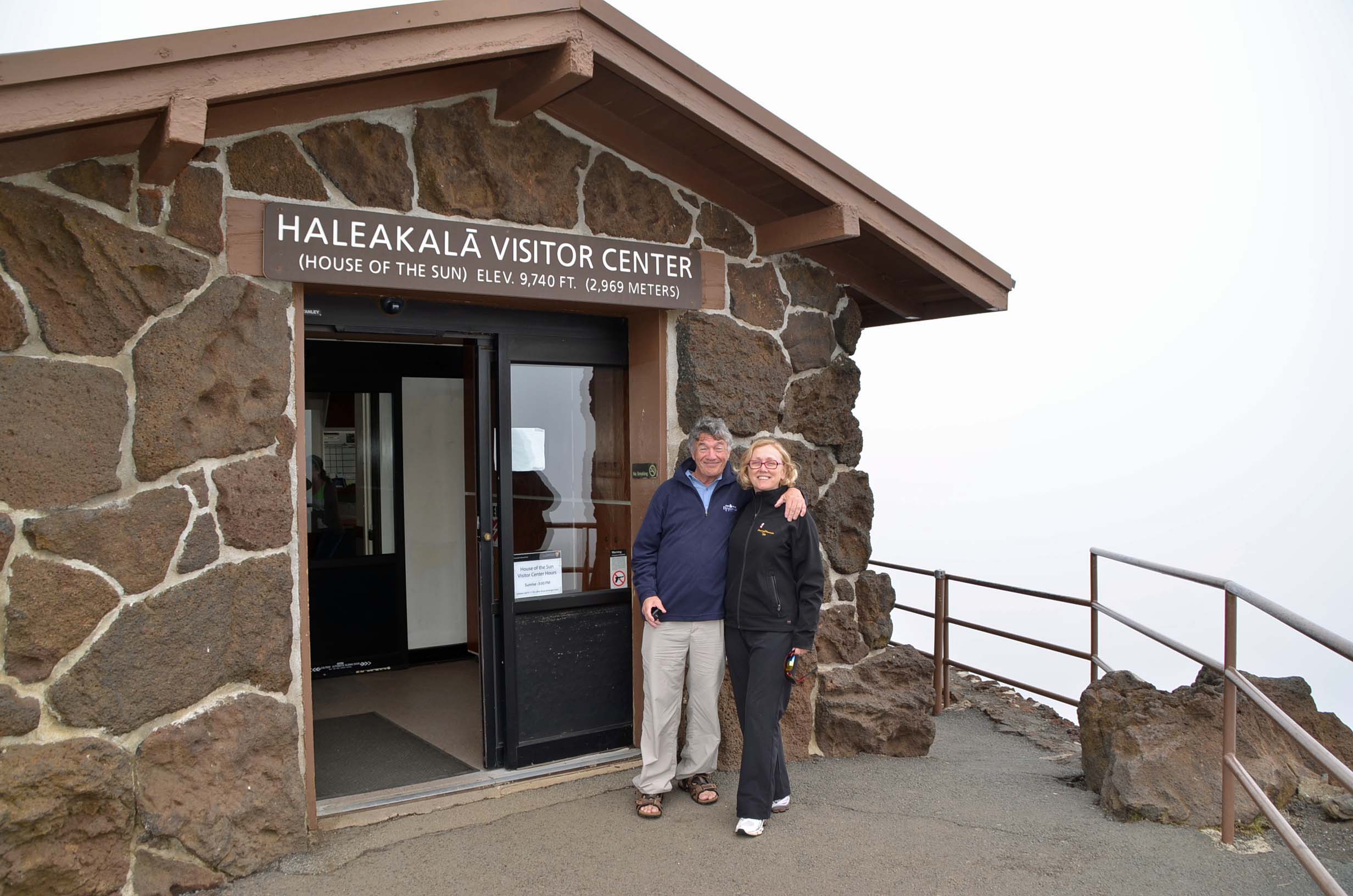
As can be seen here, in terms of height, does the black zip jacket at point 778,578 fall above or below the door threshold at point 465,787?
above

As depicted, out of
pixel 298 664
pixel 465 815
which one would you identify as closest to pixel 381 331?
pixel 298 664

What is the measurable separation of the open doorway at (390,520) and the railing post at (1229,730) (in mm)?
4434

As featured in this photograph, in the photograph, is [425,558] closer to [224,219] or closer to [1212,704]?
[224,219]

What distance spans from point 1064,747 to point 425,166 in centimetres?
490

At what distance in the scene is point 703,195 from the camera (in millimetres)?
5418

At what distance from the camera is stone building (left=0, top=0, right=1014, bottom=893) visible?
3682 millimetres

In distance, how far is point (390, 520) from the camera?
782 cm

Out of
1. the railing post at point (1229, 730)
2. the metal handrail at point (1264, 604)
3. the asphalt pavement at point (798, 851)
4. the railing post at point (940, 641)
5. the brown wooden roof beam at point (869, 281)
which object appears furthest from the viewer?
the railing post at point (940, 641)

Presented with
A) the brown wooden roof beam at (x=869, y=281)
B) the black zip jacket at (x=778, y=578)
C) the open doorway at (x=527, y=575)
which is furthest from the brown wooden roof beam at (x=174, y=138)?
the brown wooden roof beam at (x=869, y=281)

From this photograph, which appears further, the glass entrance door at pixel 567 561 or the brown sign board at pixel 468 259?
the glass entrance door at pixel 567 561

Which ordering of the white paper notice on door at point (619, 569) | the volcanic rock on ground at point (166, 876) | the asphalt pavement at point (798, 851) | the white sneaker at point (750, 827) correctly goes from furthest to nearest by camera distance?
the white paper notice on door at point (619, 569)
the white sneaker at point (750, 827)
the asphalt pavement at point (798, 851)
the volcanic rock on ground at point (166, 876)

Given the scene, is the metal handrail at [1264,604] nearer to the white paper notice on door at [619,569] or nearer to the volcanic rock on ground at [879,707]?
the volcanic rock on ground at [879,707]

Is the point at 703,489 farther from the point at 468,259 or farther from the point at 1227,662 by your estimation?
the point at 1227,662

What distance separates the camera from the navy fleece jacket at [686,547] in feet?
15.5
